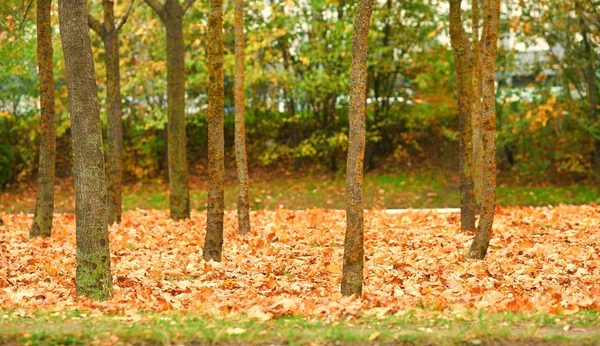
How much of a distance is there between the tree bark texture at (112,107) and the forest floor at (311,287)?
842 mm

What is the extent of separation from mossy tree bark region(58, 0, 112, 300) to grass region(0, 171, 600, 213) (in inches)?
543

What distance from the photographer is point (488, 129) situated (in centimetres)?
1112

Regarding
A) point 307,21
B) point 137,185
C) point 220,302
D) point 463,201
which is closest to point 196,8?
point 307,21

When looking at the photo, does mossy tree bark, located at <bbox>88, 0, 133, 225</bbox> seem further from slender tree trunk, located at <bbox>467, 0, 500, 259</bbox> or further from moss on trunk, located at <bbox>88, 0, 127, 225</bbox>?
slender tree trunk, located at <bbox>467, 0, 500, 259</bbox>

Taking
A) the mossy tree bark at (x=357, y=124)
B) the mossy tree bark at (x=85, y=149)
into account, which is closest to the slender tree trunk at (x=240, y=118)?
the mossy tree bark at (x=85, y=149)

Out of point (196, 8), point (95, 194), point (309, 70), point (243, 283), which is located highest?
point (196, 8)

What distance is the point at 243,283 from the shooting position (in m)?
9.91

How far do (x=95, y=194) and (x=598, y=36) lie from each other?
63.2ft

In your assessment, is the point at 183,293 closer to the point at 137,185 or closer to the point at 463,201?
the point at 463,201

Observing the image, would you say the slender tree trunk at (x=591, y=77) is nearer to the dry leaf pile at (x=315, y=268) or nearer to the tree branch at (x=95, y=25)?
the dry leaf pile at (x=315, y=268)

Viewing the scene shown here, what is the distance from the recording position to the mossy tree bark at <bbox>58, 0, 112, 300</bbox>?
8.74 m

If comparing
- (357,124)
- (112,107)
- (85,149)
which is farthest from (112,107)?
(357,124)

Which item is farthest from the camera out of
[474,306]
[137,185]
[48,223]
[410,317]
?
[137,185]

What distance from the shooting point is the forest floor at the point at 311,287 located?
6.80 m
